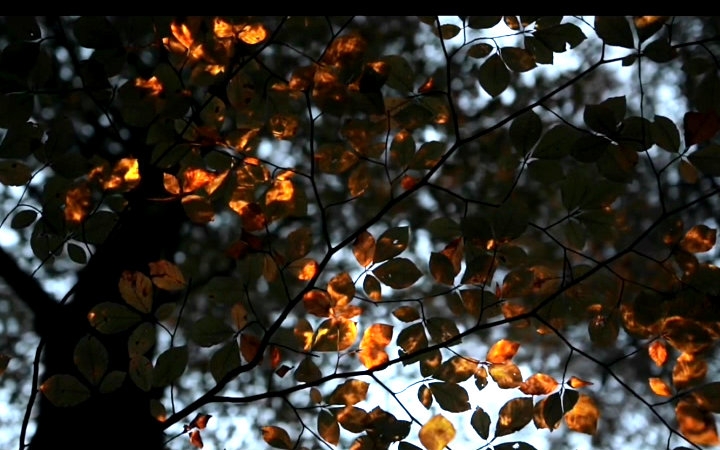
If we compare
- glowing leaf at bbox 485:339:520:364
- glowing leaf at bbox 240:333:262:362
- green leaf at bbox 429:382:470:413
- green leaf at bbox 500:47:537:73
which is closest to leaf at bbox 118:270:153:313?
glowing leaf at bbox 240:333:262:362

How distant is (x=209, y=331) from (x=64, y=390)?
328 mm

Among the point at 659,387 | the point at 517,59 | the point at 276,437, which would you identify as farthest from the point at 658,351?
the point at 276,437

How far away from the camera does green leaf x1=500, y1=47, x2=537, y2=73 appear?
1.53 meters

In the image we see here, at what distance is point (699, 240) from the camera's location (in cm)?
149

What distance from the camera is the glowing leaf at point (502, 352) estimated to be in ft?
5.26

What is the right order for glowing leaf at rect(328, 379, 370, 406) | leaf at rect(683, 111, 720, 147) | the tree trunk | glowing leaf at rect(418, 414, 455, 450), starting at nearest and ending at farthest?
leaf at rect(683, 111, 720, 147), glowing leaf at rect(418, 414, 455, 450), glowing leaf at rect(328, 379, 370, 406), the tree trunk

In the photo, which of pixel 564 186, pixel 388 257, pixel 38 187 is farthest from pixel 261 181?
pixel 38 187

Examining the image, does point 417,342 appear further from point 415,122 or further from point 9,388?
point 9,388

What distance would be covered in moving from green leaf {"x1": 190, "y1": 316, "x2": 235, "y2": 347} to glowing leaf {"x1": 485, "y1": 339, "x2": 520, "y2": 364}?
0.55 meters

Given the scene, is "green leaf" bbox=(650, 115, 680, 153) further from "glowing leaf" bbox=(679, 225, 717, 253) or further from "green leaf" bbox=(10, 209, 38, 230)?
"green leaf" bbox=(10, 209, 38, 230)

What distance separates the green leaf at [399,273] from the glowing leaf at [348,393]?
0.24 m

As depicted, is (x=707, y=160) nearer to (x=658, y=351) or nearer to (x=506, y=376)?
(x=658, y=351)

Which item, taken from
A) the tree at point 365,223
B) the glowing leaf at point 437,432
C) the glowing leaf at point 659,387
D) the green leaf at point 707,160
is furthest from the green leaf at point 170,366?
the green leaf at point 707,160

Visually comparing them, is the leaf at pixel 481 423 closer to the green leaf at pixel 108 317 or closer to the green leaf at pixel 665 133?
the green leaf at pixel 665 133
